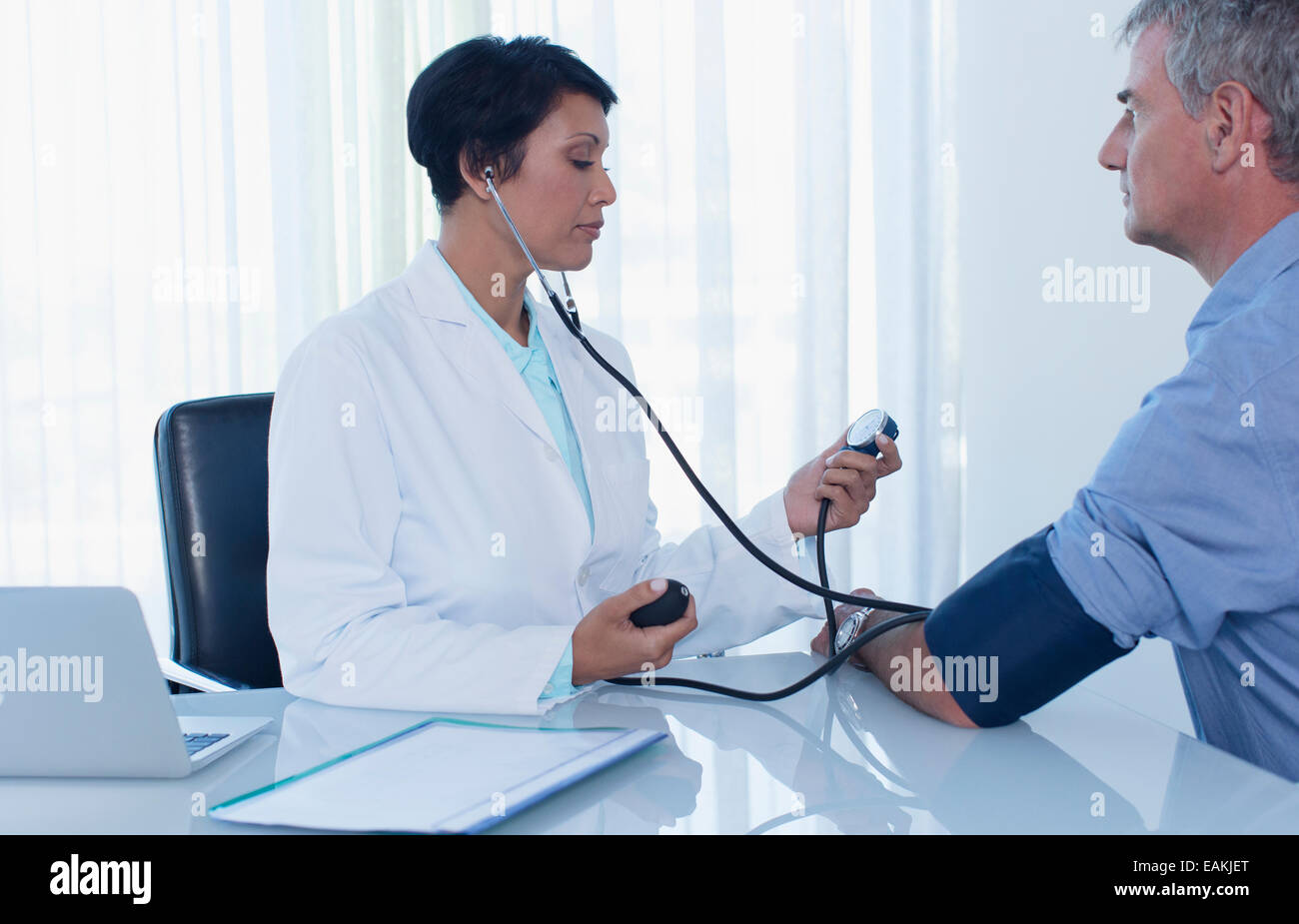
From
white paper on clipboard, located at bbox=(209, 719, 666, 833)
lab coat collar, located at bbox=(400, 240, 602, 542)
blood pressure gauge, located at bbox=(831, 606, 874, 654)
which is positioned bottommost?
blood pressure gauge, located at bbox=(831, 606, 874, 654)

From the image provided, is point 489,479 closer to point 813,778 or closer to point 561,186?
point 561,186

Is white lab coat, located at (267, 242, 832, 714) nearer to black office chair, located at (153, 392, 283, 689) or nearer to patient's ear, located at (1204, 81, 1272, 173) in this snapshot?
black office chair, located at (153, 392, 283, 689)

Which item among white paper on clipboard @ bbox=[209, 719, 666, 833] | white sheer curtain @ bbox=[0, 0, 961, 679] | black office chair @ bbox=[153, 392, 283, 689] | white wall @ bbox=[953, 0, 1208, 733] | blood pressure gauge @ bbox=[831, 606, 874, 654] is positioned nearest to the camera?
white paper on clipboard @ bbox=[209, 719, 666, 833]

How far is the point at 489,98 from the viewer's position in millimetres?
1382

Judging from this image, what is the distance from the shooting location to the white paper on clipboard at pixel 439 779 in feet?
2.30

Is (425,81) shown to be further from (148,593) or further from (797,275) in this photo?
(148,593)

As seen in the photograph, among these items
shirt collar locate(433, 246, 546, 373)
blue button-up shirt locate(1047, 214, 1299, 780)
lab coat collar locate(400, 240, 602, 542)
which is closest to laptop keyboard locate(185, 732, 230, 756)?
lab coat collar locate(400, 240, 602, 542)

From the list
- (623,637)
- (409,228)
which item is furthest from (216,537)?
(409,228)

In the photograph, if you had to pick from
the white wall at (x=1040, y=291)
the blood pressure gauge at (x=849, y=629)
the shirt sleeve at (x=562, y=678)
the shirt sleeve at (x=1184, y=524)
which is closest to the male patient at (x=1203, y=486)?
the shirt sleeve at (x=1184, y=524)

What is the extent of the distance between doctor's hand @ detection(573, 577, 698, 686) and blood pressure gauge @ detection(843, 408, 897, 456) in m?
0.33

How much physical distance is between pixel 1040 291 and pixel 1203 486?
6.32 feet

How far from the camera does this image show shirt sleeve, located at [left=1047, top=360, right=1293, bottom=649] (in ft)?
Result: 2.88

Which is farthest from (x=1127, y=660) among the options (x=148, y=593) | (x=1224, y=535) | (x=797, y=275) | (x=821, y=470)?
(x=148, y=593)
